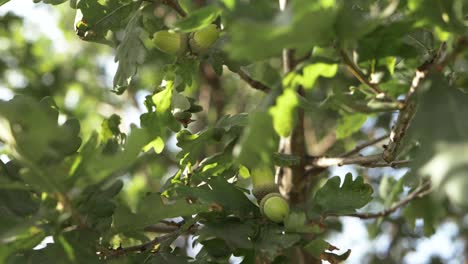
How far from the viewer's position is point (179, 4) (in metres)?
1.73

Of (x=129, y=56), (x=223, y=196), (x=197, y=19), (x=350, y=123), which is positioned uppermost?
(x=197, y=19)

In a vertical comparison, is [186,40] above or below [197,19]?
below

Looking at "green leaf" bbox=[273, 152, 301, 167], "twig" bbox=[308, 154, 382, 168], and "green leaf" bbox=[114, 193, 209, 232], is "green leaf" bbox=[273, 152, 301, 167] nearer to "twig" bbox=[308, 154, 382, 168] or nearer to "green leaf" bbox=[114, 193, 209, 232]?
"twig" bbox=[308, 154, 382, 168]

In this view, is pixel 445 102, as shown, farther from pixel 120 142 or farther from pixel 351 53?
pixel 120 142

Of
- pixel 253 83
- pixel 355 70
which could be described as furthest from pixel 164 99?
pixel 355 70

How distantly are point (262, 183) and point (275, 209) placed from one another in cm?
13

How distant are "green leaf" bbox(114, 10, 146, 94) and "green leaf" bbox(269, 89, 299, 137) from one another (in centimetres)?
59

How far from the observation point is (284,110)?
3.49ft

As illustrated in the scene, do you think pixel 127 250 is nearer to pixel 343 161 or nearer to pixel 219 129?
pixel 219 129

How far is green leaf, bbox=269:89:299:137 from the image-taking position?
106cm

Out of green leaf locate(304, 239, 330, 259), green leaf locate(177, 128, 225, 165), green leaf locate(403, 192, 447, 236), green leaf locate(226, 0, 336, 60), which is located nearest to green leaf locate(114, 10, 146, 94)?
green leaf locate(177, 128, 225, 165)

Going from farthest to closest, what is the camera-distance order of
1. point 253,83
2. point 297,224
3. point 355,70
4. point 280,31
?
1. point 253,83
2. point 297,224
3. point 355,70
4. point 280,31

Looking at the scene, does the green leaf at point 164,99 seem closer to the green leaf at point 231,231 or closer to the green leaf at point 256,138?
the green leaf at point 231,231

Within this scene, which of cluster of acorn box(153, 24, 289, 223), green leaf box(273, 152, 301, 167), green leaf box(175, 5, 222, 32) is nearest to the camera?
green leaf box(175, 5, 222, 32)
